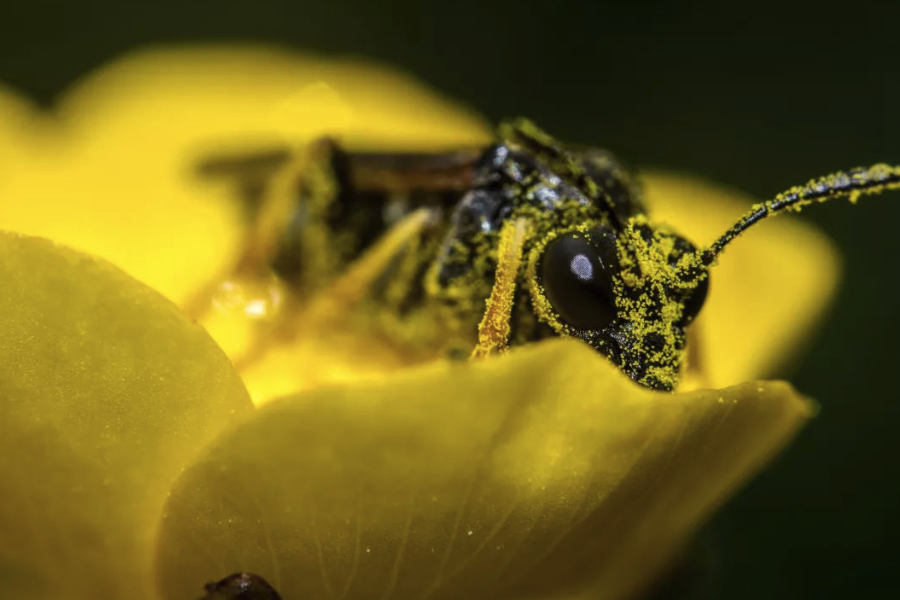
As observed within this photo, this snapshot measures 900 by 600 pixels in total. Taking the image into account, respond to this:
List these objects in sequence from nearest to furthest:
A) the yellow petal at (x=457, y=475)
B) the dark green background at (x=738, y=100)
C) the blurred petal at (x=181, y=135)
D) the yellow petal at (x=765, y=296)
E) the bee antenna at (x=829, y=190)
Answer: the yellow petal at (x=457, y=475) < the bee antenna at (x=829, y=190) < the dark green background at (x=738, y=100) < the yellow petal at (x=765, y=296) < the blurred petal at (x=181, y=135)

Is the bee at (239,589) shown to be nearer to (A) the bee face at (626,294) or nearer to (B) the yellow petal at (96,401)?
(B) the yellow petal at (96,401)

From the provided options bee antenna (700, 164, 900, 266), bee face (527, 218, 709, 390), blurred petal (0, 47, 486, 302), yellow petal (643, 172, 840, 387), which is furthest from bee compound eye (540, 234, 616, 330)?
blurred petal (0, 47, 486, 302)

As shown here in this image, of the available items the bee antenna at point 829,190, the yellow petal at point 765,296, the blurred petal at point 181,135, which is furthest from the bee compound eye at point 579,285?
the blurred petal at point 181,135

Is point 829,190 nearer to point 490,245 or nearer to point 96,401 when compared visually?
point 490,245

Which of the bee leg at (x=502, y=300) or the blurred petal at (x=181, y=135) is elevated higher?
the blurred petal at (x=181, y=135)

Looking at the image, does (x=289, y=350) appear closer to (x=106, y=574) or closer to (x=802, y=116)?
(x=106, y=574)

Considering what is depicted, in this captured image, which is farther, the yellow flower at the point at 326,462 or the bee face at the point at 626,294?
the bee face at the point at 626,294

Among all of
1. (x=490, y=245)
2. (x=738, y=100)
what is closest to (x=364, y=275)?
(x=490, y=245)
